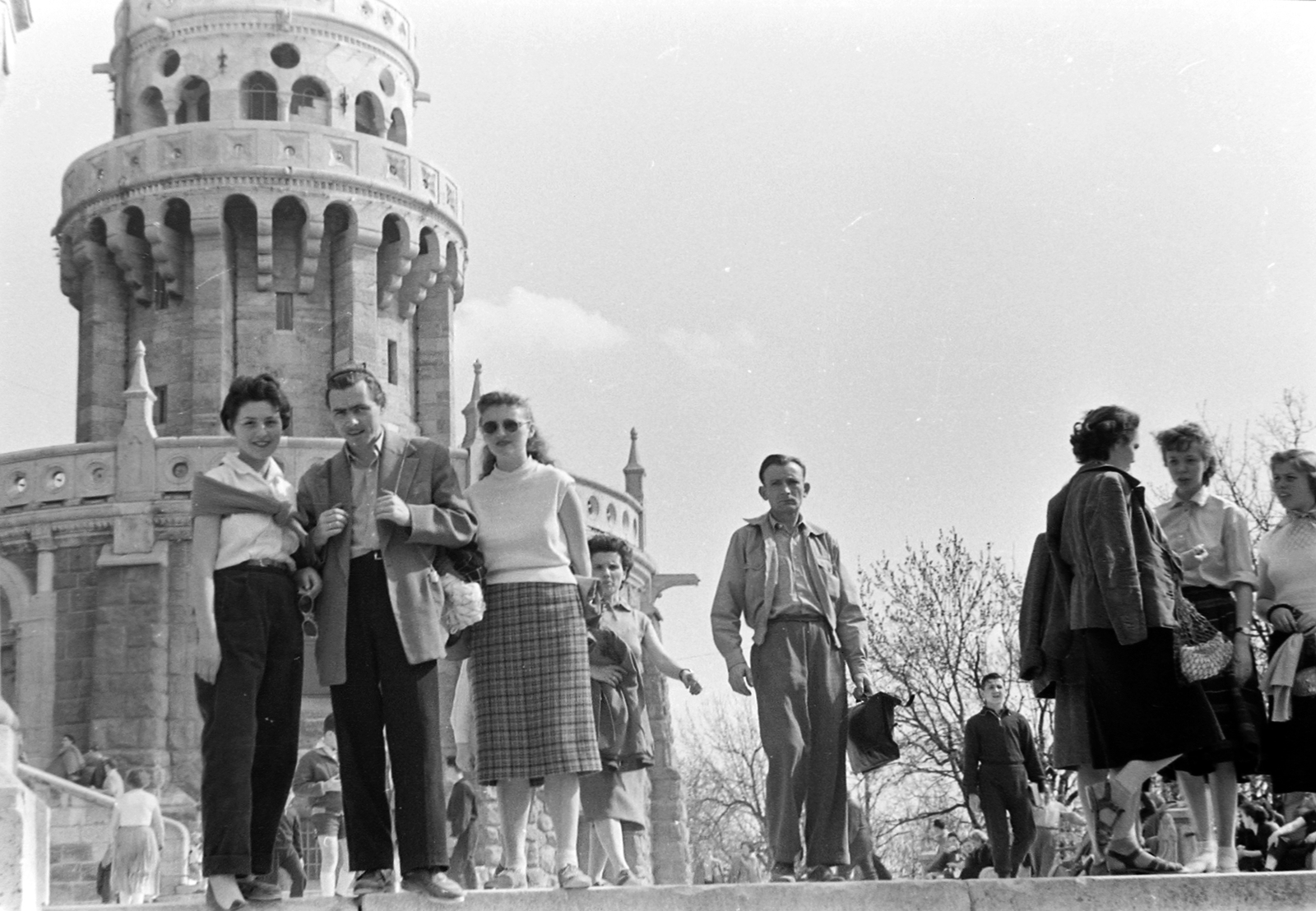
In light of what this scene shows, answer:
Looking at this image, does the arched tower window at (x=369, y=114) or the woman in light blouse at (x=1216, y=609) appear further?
the arched tower window at (x=369, y=114)

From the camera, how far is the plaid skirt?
26.0 feet

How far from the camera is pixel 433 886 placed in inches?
278

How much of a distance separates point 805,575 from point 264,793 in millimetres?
2582

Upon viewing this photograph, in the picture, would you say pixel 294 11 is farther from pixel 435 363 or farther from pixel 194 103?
pixel 435 363

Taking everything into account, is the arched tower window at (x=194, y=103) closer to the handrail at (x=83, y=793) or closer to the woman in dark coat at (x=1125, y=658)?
the handrail at (x=83, y=793)

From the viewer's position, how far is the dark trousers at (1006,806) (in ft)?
39.6

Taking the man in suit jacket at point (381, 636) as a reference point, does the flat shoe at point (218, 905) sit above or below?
below

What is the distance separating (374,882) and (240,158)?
26429 mm

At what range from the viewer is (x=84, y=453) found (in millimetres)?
28891

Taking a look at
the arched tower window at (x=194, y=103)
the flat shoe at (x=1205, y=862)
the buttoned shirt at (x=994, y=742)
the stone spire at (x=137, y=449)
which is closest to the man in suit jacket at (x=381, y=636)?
the flat shoe at (x=1205, y=862)

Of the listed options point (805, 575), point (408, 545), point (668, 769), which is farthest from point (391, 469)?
point (668, 769)

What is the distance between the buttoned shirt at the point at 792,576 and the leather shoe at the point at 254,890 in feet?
8.32

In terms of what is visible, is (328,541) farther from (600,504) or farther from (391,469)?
(600,504)

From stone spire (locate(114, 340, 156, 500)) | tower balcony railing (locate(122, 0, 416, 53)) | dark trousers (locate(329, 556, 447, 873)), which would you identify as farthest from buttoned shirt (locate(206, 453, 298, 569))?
tower balcony railing (locate(122, 0, 416, 53))
